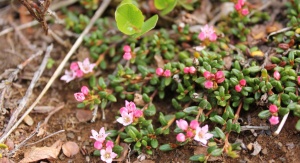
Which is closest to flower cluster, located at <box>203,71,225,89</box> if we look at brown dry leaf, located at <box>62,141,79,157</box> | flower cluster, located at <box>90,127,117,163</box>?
flower cluster, located at <box>90,127,117,163</box>

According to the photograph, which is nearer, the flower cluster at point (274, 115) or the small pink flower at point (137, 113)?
the flower cluster at point (274, 115)

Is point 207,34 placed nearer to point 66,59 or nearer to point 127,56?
Result: point 127,56

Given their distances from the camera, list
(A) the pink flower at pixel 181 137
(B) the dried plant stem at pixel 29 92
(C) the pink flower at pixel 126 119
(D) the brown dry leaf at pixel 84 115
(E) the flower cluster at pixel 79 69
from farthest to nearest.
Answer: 1. (E) the flower cluster at pixel 79 69
2. (D) the brown dry leaf at pixel 84 115
3. (B) the dried plant stem at pixel 29 92
4. (C) the pink flower at pixel 126 119
5. (A) the pink flower at pixel 181 137

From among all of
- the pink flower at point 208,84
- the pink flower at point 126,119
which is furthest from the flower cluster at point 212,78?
the pink flower at point 126,119

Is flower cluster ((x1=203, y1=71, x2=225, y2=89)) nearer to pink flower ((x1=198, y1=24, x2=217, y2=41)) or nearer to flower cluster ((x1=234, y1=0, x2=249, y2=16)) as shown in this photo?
pink flower ((x1=198, y1=24, x2=217, y2=41))

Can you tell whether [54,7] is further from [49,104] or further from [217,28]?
[217,28]

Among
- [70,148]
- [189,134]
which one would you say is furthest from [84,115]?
[189,134]

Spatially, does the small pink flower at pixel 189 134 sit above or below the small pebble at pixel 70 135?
below

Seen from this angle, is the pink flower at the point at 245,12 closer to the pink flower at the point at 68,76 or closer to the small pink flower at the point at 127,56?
the small pink flower at the point at 127,56

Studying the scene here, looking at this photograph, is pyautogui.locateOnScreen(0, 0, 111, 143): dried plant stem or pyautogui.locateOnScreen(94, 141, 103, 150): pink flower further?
pyautogui.locateOnScreen(0, 0, 111, 143): dried plant stem
